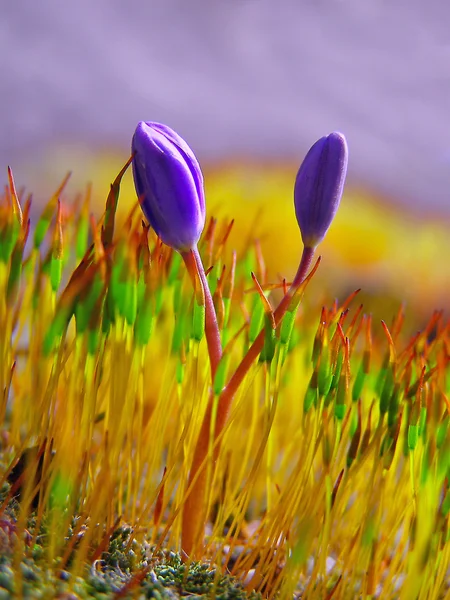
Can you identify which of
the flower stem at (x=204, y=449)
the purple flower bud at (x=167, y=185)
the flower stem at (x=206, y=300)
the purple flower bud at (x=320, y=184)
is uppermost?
the purple flower bud at (x=320, y=184)

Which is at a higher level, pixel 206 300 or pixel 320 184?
pixel 320 184

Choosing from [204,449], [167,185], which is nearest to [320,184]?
[167,185]

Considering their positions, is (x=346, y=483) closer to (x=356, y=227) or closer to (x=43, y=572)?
(x=43, y=572)

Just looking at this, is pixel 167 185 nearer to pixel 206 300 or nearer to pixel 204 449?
pixel 206 300

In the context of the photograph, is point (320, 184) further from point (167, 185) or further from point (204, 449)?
point (204, 449)

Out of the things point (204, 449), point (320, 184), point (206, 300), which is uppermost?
point (320, 184)
